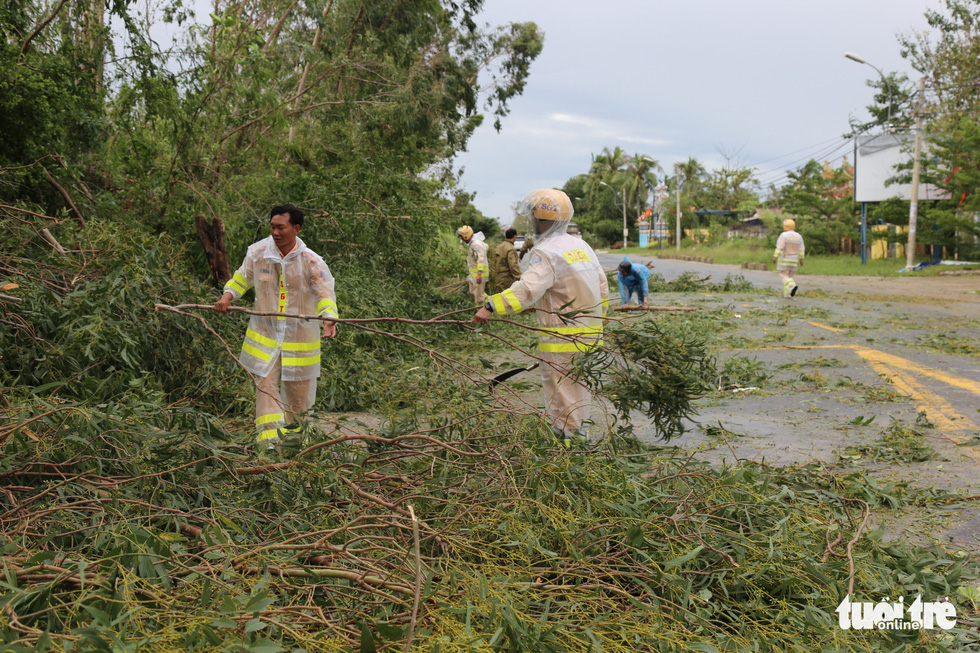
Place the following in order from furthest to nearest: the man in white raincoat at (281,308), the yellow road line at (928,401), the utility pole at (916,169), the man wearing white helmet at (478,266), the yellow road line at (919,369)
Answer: the utility pole at (916,169) < the man wearing white helmet at (478,266) < the yellow road line at (919,369) < the yellow road line at (928,401) < the man in white raincoat at (281,308)

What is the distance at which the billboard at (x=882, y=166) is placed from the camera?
3181 cm

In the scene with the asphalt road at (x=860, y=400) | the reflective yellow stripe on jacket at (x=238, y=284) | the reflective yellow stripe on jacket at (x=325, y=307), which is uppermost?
the reflective yellow stripe on jacket at (x=238, y=284)

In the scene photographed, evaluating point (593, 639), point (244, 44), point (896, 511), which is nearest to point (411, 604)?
point (593, 639)

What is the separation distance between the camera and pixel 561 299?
5598 mm

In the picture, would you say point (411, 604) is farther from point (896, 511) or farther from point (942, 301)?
point (942, 301)

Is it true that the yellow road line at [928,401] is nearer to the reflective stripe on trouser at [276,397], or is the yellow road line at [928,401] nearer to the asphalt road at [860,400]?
the asphalt road at [860,400]

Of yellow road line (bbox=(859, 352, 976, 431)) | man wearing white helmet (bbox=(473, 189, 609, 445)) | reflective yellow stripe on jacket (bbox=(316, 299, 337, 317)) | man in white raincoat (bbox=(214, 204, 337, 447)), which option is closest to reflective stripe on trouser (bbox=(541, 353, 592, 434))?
man wearing white helmet (bbox=(473, 189, 609, 445))

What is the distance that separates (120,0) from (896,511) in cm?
913

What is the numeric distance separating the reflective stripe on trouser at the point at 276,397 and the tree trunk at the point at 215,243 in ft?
10.2

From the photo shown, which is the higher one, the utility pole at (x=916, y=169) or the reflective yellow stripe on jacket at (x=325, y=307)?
the utility pole at (x=916, y=169)

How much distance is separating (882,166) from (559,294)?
32.6 m

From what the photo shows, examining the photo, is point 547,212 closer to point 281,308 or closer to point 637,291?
point 281,308

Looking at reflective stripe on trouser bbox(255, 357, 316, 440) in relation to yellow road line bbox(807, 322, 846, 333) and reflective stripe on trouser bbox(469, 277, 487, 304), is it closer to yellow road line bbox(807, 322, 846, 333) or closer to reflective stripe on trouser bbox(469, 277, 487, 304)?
reflective stripe on trouser bbox(469, 277, 487, 304)

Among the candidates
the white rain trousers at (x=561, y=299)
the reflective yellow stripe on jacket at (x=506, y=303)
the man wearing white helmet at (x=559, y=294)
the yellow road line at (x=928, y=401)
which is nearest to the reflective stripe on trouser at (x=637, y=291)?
the yellow road line at (x=928, y=401)
